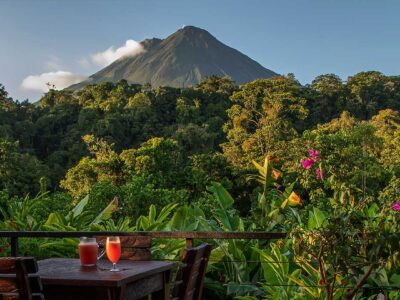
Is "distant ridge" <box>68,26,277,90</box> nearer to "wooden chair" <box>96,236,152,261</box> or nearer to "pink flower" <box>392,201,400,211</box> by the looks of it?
"pink flower" <box>392,201,400,211</box>

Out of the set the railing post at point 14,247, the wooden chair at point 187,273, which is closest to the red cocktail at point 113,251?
the wooden chair at point 187,273

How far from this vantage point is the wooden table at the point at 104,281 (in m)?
2.34

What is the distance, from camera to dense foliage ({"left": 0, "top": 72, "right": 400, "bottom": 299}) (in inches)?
140

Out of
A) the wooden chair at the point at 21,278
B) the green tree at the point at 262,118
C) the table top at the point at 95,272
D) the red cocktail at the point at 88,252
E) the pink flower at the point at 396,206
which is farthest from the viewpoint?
the green tree at the point at 262,118

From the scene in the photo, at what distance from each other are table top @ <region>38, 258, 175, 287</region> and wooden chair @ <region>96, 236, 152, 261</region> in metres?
0.07

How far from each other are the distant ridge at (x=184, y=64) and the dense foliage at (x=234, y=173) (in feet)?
176

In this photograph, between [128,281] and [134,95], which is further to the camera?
[134,95]

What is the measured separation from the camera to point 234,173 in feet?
89.2

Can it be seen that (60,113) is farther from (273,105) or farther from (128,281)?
(128,281)

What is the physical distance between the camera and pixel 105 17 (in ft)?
89.8

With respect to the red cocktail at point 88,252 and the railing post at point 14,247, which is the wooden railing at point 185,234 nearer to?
the railing post at point 14,247

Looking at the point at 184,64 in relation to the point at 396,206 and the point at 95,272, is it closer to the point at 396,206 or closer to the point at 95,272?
the point at 396,206

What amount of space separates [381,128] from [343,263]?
86.0ft

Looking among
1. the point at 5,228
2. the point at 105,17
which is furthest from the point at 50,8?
the point at 5,228
